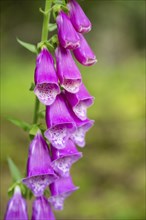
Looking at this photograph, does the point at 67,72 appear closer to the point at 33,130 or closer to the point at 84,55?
the point at 84,55

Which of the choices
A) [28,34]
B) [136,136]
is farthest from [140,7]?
[136,136]

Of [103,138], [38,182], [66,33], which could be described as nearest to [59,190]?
[38,182]

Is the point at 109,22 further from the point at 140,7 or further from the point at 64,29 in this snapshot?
the point at 64,29

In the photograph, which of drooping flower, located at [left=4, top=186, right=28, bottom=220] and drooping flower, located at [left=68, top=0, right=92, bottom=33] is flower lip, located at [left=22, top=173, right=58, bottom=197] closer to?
drooping flower, located at [left=4, top=186, right=28, bottom=220]

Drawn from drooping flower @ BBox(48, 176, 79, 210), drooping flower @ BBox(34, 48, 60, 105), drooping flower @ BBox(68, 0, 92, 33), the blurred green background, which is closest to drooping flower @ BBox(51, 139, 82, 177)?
drooping flower @ BBox(48, 176, 79, 210)

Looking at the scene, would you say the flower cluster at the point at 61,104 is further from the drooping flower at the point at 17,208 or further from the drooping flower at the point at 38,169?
the drooping flower at the point at 17,208
